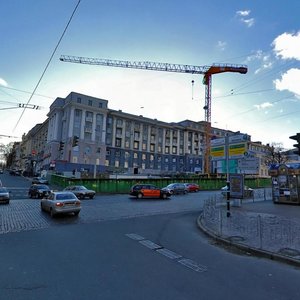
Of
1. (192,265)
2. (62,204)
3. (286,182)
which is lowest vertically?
(192,265)

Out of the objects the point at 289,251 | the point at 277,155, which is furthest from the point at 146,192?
the point at 277,155

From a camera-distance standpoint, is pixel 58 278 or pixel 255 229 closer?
pixel 58 278

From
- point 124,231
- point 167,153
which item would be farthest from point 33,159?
point 124,231

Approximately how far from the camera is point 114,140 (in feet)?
283

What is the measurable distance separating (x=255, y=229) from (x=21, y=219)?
1150cm

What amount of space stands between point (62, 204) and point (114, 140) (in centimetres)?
7063

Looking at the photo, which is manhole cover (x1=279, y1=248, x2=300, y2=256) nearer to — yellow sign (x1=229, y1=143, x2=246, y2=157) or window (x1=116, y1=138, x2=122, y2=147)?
yellow sign (x1=229, y1=143, x2=246, y2=157)

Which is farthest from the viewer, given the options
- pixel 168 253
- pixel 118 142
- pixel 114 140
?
pixel 118 142

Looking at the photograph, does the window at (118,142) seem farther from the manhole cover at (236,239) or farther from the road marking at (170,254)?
the manhole cover at (236,239)

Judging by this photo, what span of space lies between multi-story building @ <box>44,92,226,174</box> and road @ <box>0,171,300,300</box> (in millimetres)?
51697

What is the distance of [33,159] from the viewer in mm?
103938

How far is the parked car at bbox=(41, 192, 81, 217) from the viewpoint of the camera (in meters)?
16.2

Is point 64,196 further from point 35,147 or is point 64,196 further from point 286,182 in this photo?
point 35,147

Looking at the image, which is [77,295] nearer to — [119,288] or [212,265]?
[119,288]
